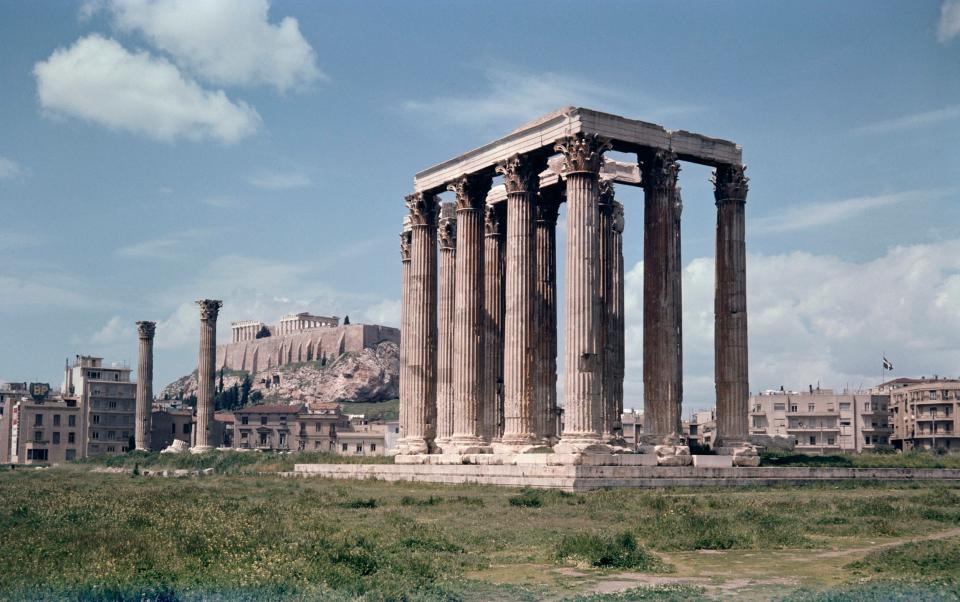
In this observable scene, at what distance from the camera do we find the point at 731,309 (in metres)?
53.6

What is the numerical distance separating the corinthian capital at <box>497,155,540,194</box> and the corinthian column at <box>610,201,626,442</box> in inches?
359

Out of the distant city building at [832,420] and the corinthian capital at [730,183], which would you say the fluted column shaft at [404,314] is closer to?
the corinthian capital at [730,183]

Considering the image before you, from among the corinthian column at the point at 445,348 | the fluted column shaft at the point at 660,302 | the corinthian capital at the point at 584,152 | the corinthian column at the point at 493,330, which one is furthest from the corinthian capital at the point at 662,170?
the corinthian column at the point at 445,348

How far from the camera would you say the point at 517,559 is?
78.3ft

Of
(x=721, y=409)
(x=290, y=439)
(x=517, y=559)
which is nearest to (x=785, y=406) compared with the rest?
(x=290, y=439)

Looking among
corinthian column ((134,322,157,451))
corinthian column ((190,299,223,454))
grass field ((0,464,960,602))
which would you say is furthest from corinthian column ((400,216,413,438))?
corinthian column ((134,322,157,451))

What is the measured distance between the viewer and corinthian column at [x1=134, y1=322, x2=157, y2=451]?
129000 mm

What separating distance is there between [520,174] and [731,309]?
39.0ft

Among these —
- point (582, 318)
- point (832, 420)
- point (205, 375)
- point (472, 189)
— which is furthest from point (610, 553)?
point (832, 420)

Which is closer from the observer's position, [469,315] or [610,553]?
[610,553]

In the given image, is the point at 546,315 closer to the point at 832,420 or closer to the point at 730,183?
the point at 730,183

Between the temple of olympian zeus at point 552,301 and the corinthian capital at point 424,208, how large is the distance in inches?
3.1

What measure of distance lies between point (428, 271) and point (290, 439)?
401ft

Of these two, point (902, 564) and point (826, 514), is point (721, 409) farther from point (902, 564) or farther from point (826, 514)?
point (902, 564)
